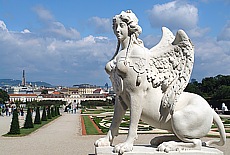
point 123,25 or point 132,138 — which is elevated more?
point 123,25

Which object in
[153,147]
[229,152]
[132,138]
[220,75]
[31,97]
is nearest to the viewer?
[132,138]

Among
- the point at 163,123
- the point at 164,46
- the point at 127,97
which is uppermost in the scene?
the point at 164,46

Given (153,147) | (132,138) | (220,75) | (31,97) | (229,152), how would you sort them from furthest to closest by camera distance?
(31,97) → (220,75) → (229,152) → (153,147) → (132,138)

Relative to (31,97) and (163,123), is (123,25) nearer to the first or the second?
(163,123)

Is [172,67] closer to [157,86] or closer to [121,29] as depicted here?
[157,86]

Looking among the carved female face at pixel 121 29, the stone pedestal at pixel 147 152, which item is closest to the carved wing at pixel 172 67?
the carved female face at pixel 121 29

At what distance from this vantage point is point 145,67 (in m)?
5.43

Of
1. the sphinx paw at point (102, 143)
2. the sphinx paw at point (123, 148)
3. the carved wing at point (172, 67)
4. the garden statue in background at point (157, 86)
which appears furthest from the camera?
the sphinx paw at point (102, 143)

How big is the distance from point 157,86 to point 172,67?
0.40 metres

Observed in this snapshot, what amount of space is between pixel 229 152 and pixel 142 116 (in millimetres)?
6195

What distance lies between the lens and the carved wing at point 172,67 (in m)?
5.49

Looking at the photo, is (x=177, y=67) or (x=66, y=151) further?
(x=66, y=151)

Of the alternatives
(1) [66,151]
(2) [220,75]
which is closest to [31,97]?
(2) [220,75]

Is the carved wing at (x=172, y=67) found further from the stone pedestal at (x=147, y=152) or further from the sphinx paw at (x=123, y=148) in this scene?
the sphinx paw at (x=123, y=148)
